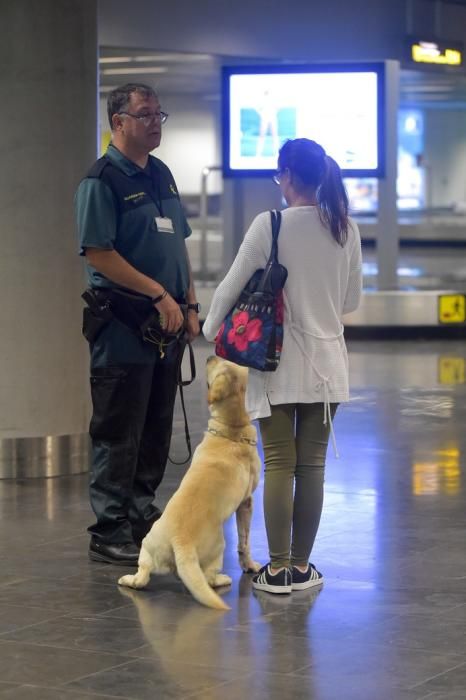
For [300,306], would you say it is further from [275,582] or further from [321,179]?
[275,582]

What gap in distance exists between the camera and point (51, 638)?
4.28 metres

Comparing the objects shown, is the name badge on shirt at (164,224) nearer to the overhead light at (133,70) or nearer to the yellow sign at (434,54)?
the overhead light at (133,70)

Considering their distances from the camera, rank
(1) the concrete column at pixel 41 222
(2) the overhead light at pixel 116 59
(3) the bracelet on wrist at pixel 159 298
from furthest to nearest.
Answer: (2) the overhead light at pixel 116 59
(1) the concrete column at pixel 41 222
(3) the bracelet on wrist at pixel 159 298

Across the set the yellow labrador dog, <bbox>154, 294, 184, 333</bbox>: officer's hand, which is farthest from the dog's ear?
<bbox>154, 294, 184, 333</bbox>: officer's hand

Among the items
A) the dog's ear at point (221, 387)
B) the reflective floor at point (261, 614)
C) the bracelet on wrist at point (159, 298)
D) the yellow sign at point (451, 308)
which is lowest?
the reflective floor at point (261, 614)

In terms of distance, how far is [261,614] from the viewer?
4.55 metres

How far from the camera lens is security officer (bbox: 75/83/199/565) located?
202 inches

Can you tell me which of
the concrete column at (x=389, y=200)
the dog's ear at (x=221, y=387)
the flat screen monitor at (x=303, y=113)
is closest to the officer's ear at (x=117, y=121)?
the dog's ear at (x=221, y=387)

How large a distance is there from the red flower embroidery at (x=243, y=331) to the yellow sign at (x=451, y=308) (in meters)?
10.9

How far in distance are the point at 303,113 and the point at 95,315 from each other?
32.9 feet

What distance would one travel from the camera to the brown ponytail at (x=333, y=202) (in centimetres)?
476

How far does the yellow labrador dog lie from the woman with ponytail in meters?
0.11

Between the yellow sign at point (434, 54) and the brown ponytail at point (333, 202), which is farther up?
the yellow sign at point (434, 54)

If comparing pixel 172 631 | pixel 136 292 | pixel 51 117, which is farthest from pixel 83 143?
pixel 172 631
